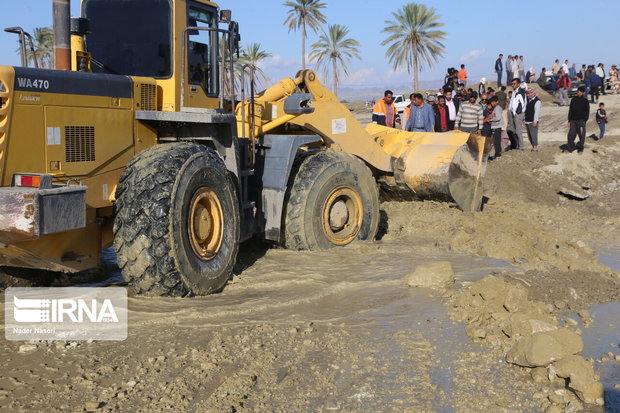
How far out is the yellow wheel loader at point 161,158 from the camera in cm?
542

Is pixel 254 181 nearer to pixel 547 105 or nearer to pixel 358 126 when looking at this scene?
pixel 358 126

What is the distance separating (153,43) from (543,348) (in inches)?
179

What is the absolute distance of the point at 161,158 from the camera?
237 inches

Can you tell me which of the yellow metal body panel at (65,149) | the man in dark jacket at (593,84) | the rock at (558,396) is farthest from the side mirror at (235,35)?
the man in dark jacket at (593,84)

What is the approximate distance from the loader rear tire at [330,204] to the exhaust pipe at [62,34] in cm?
298

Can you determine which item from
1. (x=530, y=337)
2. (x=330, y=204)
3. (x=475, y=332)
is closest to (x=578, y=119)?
(x=330, y=204)

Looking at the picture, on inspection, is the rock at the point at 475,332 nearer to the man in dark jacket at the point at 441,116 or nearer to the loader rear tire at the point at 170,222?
the loader rear tire at the point at 170,222

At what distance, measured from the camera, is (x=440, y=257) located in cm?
809

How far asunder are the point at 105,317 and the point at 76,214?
89 cm

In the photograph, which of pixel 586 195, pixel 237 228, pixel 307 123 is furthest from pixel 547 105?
pixel 237 228

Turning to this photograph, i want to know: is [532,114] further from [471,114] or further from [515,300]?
[515,300]

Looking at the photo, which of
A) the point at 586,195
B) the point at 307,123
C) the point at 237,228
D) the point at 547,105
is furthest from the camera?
the point at 547,105

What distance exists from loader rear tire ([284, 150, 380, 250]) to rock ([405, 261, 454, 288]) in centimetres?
157

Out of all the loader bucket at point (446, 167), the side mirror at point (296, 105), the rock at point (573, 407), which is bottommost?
the rock at point (573, 407)
